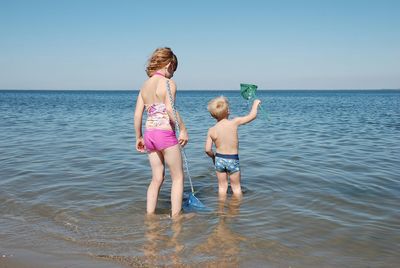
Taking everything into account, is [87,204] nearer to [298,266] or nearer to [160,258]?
[160,258]

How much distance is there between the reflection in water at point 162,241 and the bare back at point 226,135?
1.38 metres

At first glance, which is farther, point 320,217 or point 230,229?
point 320,217

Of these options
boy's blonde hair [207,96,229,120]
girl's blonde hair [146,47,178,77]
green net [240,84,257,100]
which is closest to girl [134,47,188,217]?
girl's blonde hair [146,47,178,77]

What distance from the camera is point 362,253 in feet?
12.6

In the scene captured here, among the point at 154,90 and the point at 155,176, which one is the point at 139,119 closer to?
the point at 154,90

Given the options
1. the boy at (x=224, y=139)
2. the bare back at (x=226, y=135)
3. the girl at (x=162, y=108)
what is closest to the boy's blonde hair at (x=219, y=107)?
the boy at (x=224, y=139)

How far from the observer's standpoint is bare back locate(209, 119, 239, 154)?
5.64 metres

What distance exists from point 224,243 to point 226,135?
1.98 meters

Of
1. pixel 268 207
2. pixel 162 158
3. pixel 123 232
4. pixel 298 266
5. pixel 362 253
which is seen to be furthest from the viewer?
pixel 268 207

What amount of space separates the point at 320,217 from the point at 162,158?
6.87 ft

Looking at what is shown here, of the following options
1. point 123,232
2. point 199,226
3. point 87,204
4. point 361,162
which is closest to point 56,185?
point 87,204

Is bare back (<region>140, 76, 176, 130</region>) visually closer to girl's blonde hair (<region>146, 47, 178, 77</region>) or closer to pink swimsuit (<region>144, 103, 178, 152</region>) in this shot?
pink swimsuit (<region>144, 103, 178, 152</region>)

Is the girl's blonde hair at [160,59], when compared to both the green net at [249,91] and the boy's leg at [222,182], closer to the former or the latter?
the green net at [249,91]

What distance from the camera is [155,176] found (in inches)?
189
